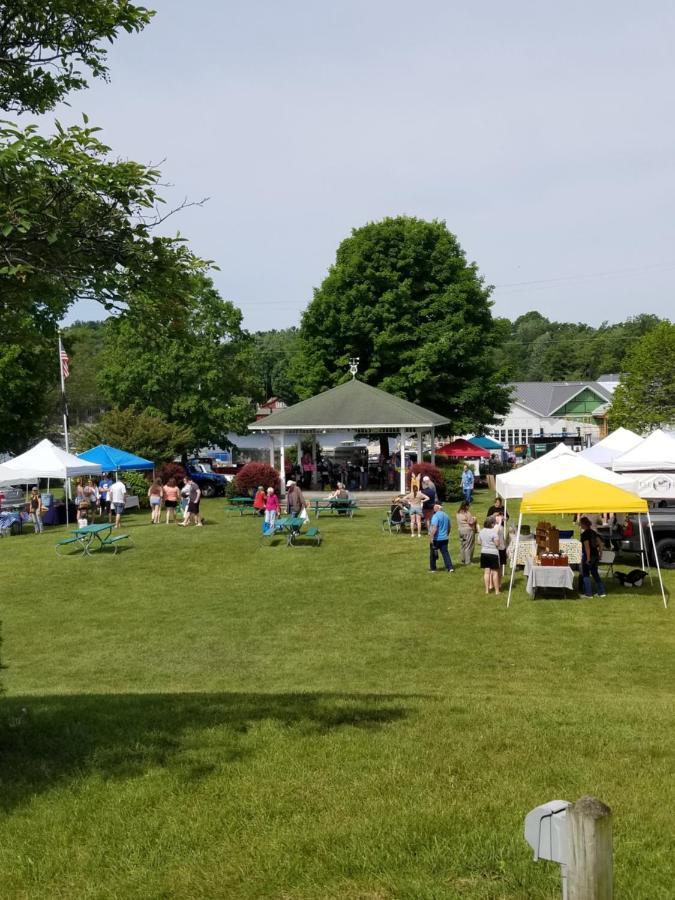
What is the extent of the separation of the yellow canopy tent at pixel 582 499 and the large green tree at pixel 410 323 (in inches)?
1088

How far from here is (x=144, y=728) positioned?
25.0 feet

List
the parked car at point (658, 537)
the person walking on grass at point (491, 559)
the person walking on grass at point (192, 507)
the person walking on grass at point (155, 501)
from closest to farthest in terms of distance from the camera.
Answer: the person walking on grass at point (491, 559) → the parked car at point (658, 537) → the person walking on grass at point (192, 507) → the person walking on grass at point (155, 501)

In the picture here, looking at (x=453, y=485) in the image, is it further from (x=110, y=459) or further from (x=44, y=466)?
(x=44, y=466)

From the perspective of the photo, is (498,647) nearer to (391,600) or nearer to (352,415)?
(391,600)

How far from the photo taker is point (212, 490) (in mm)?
41125

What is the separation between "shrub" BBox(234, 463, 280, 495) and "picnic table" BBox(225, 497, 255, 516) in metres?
0.61

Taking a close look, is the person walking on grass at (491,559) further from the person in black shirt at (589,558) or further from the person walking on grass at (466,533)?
the person walking on grass at (466,533)

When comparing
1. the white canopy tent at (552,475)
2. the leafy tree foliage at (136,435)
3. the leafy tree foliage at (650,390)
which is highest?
the leafy tree foliage at (650,390)

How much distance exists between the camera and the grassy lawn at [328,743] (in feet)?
15.4

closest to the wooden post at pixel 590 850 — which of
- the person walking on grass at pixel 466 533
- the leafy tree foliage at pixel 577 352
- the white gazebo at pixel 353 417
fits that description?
the person walking on grass at pixel 466 533

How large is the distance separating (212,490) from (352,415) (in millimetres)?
9099

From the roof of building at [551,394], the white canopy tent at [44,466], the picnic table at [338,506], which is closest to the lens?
the white canopy tent at [44,466]

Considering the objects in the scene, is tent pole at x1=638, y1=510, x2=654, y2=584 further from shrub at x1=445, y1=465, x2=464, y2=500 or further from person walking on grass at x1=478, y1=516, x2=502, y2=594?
shrub at x1=445, y1=465, x2=464, y2=500

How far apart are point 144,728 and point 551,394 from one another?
267 ft
